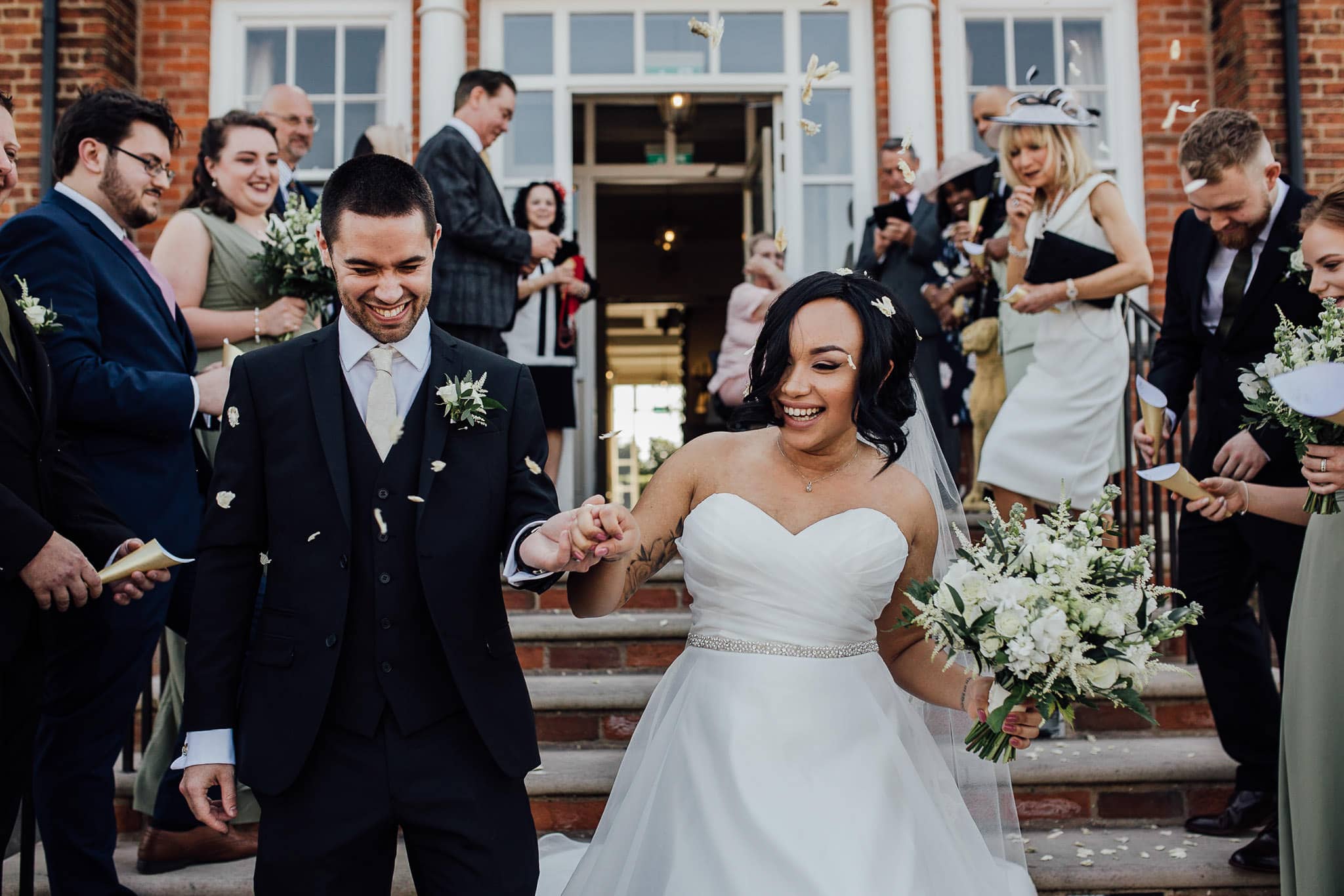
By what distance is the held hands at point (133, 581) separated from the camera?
9.20 ft

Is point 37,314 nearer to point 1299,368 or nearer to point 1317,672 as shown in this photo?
point 1299,368

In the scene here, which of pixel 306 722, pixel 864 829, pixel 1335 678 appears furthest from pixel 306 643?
pixel 1335 678

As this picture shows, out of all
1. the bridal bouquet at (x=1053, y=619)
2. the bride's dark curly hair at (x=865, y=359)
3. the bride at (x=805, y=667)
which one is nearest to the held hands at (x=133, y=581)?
the bride at (x=805, y=667)

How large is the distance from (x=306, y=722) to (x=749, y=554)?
1.15m

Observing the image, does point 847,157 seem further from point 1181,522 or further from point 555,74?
point 1181,522

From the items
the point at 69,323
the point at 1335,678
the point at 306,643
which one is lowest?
the point at 1335,678

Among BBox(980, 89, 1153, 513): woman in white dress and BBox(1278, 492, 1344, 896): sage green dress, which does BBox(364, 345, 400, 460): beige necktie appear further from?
BBox(980, 89, 1153, 513): woman in white dress

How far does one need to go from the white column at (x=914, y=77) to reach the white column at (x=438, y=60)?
9.67 ft

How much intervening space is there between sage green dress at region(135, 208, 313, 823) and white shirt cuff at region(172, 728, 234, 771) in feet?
5.42

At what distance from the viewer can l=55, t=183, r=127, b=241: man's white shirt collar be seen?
3.37 meters

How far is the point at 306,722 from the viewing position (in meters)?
2.24

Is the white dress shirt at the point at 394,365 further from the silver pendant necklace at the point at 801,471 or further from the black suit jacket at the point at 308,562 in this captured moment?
the silver pendant necklace at the point at 801,471

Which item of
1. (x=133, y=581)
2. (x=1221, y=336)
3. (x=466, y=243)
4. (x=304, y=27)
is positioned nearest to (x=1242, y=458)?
(x=1221, y=336)

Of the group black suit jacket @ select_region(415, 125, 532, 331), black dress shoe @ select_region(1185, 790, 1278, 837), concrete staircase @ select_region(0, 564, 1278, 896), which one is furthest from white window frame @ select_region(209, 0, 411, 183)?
black dress shoe @ select_region(1185, 790, 1278, 837)
